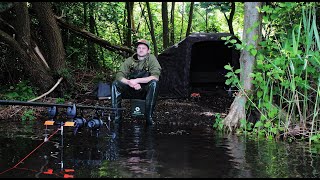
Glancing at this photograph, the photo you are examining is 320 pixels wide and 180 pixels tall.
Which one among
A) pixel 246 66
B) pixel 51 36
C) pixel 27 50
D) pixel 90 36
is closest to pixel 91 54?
pixel 90 36

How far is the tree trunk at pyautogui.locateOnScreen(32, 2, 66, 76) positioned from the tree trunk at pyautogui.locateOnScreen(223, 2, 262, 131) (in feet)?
16.5

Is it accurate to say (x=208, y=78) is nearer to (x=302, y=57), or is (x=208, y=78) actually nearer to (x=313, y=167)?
(x=302, y=57)

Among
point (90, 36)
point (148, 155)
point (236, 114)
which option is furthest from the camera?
point (90, 36)

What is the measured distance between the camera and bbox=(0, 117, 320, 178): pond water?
12.2 feet

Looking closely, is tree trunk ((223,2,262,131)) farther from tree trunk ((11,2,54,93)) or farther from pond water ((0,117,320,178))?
tree trunk ((11,2,54,93))

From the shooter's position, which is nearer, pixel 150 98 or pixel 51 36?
pixel 150 98

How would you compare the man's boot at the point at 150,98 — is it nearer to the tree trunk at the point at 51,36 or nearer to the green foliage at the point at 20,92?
the green foliage at the point at 20,92

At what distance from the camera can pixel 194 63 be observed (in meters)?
12.5

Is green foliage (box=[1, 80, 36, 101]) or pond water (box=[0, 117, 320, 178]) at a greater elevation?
green foliage (box=[1, 80, 36, 101])

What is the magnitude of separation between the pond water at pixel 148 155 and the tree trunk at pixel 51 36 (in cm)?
408

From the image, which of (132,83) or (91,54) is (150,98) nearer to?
(132,83)

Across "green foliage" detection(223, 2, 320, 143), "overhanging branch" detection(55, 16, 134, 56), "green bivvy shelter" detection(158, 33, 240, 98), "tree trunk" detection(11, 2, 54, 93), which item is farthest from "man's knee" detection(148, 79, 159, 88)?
"overhanging branch" detection(55, 16, 134, 56)

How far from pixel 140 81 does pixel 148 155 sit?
3149 millimetres

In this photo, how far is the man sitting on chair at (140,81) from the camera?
295 inches
